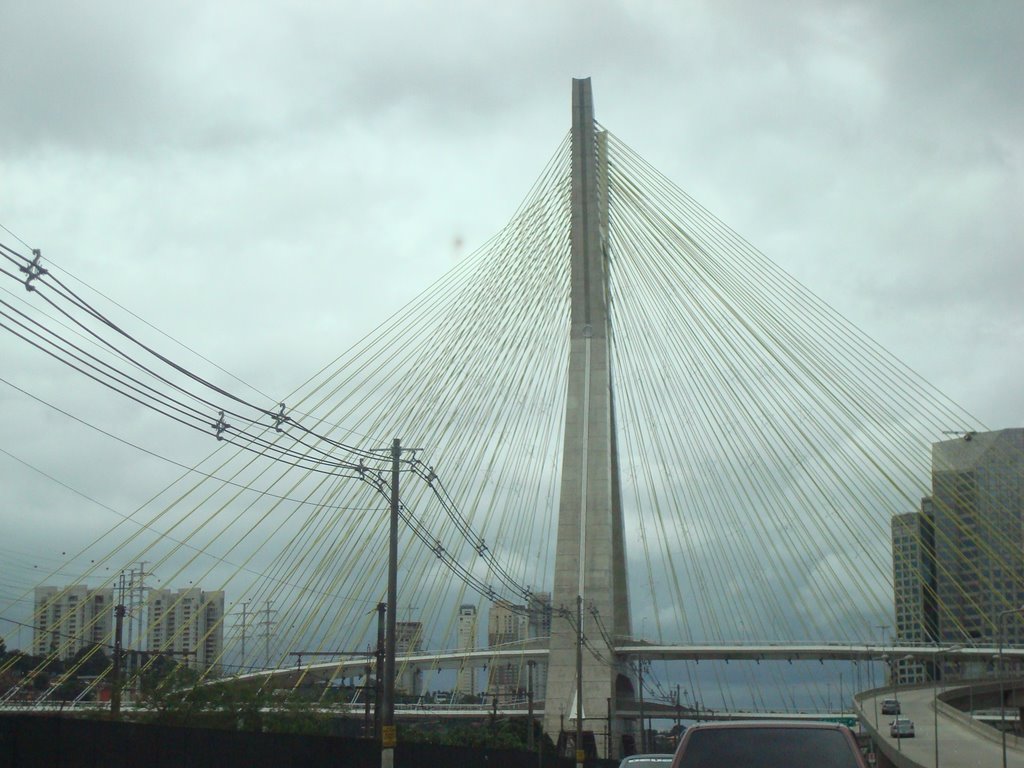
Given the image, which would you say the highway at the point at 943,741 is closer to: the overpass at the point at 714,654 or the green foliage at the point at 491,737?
the overpass at the point at 714,654

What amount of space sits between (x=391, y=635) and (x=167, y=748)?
19.1 feet

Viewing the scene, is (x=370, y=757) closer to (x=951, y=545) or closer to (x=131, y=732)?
(x=131, y=732)

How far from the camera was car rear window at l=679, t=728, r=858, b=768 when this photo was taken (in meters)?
9.16

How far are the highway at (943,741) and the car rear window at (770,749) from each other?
137ft

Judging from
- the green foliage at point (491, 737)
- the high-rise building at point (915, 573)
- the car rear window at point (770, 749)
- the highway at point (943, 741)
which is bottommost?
the highway at point (943, 741)

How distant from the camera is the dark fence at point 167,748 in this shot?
15.8 meters

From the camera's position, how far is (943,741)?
2359 inches

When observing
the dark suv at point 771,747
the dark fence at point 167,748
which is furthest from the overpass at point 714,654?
the dark suv at point 771,747

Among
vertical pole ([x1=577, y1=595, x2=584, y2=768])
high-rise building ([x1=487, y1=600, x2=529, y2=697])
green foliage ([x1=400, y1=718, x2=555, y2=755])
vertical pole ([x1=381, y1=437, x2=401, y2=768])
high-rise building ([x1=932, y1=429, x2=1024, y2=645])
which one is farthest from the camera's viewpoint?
high-rise building ([x1=487, y1=600, x2=529, y2=697])

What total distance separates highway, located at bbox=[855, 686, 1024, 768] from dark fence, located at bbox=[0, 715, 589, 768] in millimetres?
29375

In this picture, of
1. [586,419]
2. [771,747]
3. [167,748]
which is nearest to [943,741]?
[586,419]

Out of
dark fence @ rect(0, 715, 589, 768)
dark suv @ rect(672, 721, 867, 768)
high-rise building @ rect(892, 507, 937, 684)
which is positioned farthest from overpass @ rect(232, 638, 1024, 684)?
dark suv @ rect(672, 721, 867, 768)

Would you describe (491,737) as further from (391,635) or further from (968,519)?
(391,635)

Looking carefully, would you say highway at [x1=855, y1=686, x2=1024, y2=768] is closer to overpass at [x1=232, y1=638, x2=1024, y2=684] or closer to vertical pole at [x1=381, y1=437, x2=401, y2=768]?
overpass at [x1=232, y1=638, x2=1024, y2=684]
